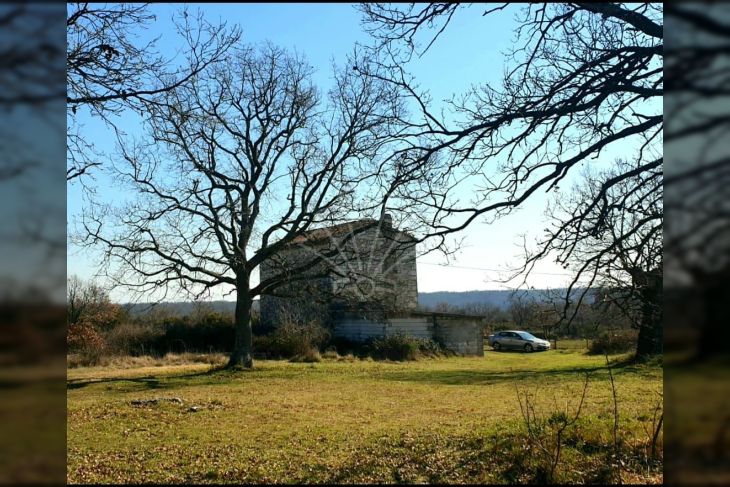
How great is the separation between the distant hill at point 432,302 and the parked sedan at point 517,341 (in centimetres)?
334

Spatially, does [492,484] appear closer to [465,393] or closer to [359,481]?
[359,481]

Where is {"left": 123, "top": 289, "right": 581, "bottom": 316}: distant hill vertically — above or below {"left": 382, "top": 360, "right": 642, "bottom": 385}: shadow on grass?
above

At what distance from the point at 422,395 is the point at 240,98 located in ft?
47.0

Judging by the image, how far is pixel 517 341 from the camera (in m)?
38.3

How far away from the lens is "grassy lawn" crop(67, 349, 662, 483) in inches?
230

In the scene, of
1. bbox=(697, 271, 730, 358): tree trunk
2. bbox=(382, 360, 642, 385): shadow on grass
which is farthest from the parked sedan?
bbox=(697, 271, 730, 358): tree trunk

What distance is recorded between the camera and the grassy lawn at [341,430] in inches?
230

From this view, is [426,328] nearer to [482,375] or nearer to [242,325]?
[482,375]

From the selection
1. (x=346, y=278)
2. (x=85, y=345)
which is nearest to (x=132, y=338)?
(x=85, y=345)

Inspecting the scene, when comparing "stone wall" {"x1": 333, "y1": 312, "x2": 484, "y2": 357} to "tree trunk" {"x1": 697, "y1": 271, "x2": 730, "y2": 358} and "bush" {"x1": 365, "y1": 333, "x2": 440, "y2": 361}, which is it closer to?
"bush" {"x1": 365, "y1": 333, "x2": 440, "y2": 361}

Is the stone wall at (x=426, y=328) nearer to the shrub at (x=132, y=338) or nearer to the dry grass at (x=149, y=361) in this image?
the dry grass at (x=149, y=361)

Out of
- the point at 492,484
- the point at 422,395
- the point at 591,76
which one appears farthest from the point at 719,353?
the point at 422,395

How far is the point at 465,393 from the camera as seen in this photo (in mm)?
14578

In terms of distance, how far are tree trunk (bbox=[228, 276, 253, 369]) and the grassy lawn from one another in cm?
374
